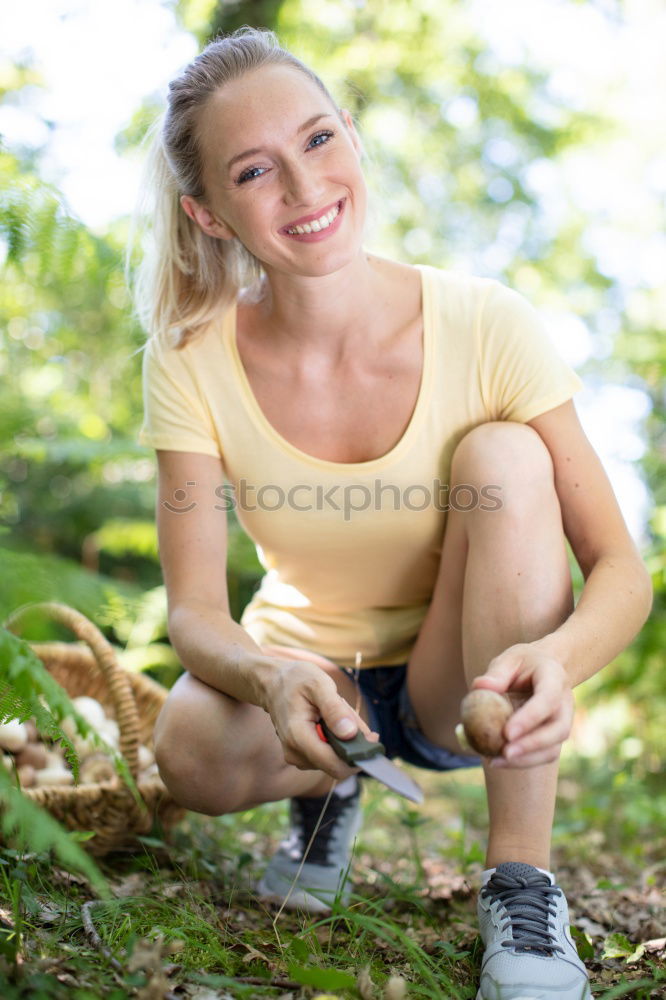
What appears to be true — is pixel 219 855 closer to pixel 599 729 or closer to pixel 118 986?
pixel 118 986

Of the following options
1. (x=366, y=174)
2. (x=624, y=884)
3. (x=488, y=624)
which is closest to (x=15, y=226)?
(x=366, y=174)

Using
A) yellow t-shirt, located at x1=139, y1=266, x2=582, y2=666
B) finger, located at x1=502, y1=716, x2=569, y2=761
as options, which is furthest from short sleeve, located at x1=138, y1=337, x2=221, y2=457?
finger, located at x1=502, y1=716, x2=569, y2=761

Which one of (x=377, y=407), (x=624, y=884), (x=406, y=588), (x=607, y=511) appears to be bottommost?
(x=624, y=884)

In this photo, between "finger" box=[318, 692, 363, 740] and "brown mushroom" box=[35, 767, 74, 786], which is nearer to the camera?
"finger" box=[318, 692, 363, 740]

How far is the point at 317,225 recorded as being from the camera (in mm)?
1850

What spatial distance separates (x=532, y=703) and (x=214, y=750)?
0.69m

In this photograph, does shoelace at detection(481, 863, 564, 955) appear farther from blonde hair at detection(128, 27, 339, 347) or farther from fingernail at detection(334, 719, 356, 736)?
blonde hair at detection(128, 27, 339, 347)

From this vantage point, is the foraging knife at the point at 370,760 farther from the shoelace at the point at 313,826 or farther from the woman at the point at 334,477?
the shoelace at the point at 313,826

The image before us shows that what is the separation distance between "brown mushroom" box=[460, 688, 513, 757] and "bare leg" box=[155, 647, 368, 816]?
564mm

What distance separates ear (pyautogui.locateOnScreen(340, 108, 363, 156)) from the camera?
6.72ft

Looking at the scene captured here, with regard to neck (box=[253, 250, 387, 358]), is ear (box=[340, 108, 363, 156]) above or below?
above

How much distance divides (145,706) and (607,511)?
4.77 feet

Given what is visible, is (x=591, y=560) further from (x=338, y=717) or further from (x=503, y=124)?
(x=503, y=124)

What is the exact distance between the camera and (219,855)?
2.11m
